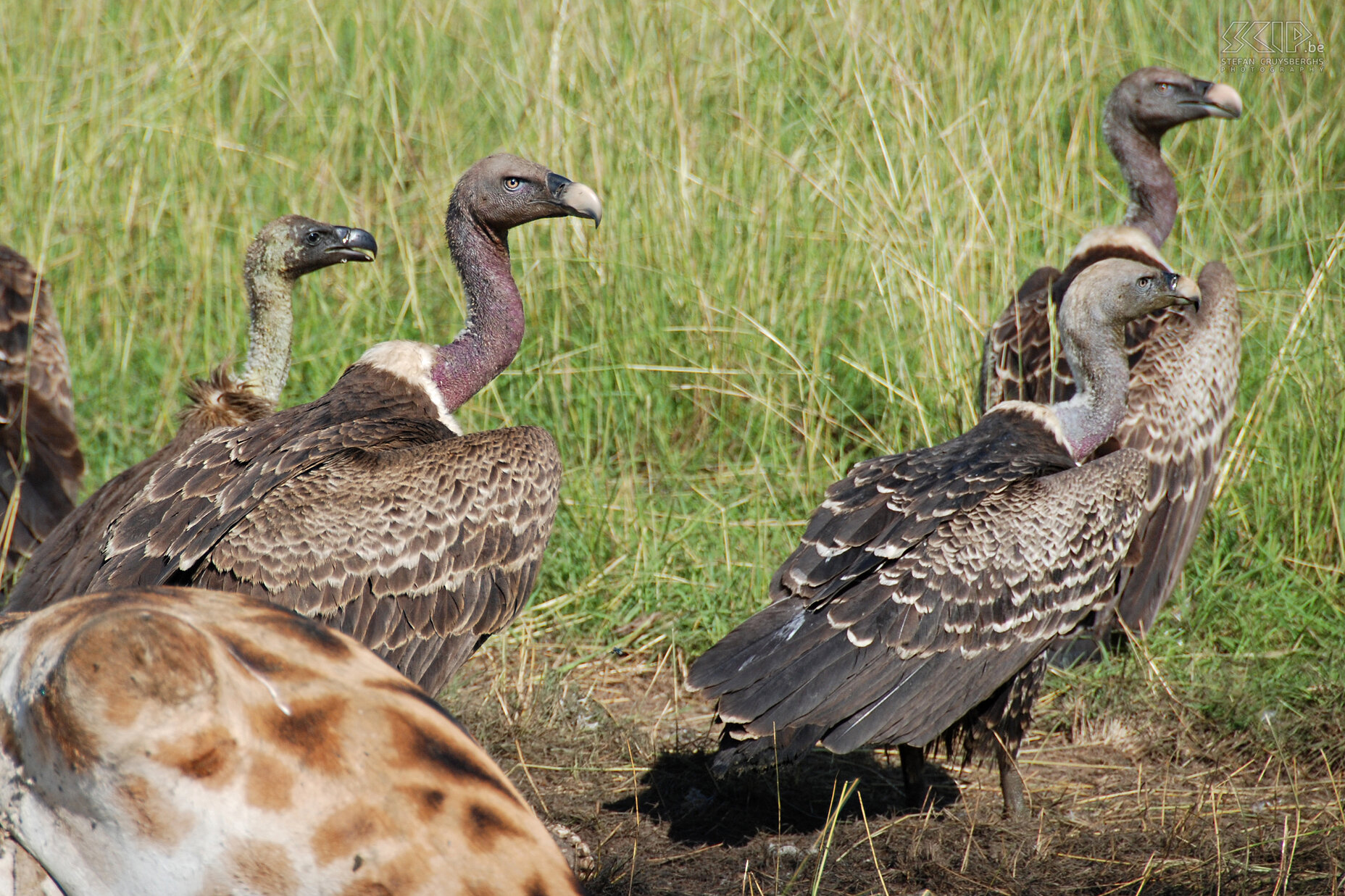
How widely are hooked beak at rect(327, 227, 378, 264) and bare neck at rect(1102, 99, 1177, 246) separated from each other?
3073mm

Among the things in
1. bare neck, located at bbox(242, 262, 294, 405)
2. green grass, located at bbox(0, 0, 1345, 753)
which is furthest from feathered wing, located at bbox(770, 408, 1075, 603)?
bare neck, located at bbox(242, 262, 294, 405)

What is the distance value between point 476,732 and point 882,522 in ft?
4.56

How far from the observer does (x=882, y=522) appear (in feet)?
11.7

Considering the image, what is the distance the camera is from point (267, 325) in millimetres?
4477

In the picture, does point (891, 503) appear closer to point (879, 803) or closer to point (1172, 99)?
point (879, 803)

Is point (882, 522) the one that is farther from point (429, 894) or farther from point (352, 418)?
point (429, 894)

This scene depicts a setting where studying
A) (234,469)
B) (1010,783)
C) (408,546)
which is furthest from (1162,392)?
(234,469)

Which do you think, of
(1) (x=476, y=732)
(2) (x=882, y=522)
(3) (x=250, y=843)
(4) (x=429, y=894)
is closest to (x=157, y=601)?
(3) (x=250, y=843)

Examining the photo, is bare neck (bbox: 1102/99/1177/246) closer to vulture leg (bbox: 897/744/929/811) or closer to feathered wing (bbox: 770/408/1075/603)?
feathered wing (bbox: 770/408/1075/603)

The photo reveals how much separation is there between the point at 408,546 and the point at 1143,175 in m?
3.62

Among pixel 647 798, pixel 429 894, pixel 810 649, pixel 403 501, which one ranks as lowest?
pixel 647 798

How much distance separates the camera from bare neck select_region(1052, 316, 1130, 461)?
432 centimetres

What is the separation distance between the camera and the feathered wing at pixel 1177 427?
15.2ft

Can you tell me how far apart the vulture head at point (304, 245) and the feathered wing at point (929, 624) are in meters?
1.94
